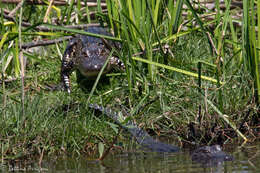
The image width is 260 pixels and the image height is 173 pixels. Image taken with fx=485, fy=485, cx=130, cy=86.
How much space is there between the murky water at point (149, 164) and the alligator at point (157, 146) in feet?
0.19

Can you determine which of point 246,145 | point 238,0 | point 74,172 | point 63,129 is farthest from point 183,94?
point 238,0

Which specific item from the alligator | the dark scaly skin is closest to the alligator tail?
the alligator

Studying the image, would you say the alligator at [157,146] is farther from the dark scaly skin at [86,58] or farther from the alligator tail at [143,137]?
the dark scaly skin at [86,58]

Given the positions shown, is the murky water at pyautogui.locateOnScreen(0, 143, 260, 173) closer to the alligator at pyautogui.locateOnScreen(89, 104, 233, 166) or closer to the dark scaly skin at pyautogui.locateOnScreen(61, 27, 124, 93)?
the alligator at pyautogui.locateOnScreen(89, 104, 233, 166)

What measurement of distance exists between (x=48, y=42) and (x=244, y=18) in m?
2.39

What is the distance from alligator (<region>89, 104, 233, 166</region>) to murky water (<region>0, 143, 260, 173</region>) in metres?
0.06

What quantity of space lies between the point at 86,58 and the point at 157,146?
2.02 meters

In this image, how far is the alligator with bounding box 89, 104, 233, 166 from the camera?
291 centimetres

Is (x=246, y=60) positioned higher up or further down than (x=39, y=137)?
higher up

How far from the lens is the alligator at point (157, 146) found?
9.55ft

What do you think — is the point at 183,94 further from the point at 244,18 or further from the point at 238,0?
the point at 238,0

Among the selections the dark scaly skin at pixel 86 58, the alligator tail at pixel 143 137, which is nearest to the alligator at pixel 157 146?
the alligator tail at pixel 143 137

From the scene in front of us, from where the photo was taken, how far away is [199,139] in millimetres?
3371

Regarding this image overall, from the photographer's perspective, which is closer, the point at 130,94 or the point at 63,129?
the point at 63,129
